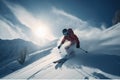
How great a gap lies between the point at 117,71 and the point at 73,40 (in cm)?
566

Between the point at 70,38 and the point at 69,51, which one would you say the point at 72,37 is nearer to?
the point at 70,38

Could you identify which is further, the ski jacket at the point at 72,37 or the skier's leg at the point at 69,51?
the skier's leg at the point at 69,51

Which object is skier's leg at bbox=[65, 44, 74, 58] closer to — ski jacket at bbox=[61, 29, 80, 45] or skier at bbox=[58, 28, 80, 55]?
skier at bbox=[58, 28, 80, 55]

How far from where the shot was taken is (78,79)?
8523mm

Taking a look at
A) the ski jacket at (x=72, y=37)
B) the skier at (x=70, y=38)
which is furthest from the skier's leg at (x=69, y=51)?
the ski jacket at (x=72, y=37)

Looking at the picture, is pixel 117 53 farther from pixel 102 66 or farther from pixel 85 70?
pixel 85 70

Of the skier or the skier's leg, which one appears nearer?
the skier

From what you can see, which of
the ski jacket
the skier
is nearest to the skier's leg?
the skier

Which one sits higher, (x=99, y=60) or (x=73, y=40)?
(x=73, y=40)

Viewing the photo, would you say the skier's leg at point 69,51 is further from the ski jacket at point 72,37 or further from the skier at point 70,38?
the ski jacket at point 72,37

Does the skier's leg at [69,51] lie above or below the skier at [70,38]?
below

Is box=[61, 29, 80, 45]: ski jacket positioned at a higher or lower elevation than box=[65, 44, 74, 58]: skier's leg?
higher

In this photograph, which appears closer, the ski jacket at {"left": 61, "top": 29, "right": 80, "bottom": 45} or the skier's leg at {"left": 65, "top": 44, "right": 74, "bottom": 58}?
the ski jacket at {"left": 61, "top": 29, "right": 80, "bottom": 45}

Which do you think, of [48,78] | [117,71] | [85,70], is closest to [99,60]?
[85,70]
